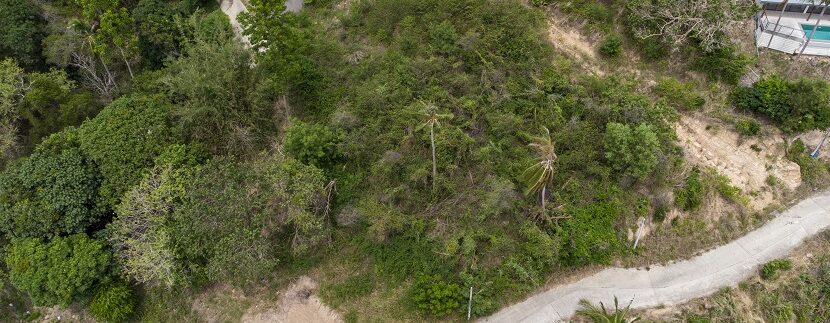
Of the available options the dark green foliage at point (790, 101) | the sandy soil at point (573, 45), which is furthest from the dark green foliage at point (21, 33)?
the dark green foliage at point (790, 101)

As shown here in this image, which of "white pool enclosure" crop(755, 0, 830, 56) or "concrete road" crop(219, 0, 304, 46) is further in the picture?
"concrete road" crop(219, 0, 304, 46)

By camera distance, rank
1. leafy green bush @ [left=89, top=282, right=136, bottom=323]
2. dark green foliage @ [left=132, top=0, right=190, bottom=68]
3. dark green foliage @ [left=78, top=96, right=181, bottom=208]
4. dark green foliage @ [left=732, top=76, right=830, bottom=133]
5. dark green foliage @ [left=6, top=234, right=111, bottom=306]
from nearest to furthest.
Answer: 1. dark green foliage @ [left=6, top=234, right=111, bottom=306]
2. leafy green bush @ [left=89, top=282, right=136, bottom=323]
3. dark green foliage @ [left=732, top=76, right=830, bottom=133]
4. dark green foliage @ [left=78, top=96, right=181, bottom=208]
5. dark green foliage @ [left=132, top=0, right=190, bottom=68]

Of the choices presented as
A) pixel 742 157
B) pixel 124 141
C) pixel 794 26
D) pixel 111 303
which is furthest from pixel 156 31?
pixel 794 26

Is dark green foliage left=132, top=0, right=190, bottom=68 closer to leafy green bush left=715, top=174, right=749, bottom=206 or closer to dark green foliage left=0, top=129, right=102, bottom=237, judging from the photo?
dark green foliage left=0, top=129, right=102, bottom=237

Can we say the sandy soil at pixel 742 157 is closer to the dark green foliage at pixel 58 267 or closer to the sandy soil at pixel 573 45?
the sandy soil at pixel 573 45

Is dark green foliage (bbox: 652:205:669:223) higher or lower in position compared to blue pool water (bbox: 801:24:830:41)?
lower

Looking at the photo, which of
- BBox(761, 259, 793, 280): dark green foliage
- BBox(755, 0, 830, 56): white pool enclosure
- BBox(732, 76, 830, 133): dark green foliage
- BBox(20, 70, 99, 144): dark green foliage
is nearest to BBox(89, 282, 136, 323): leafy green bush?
BBox(20, 70, 99, 144): dark green foliage
